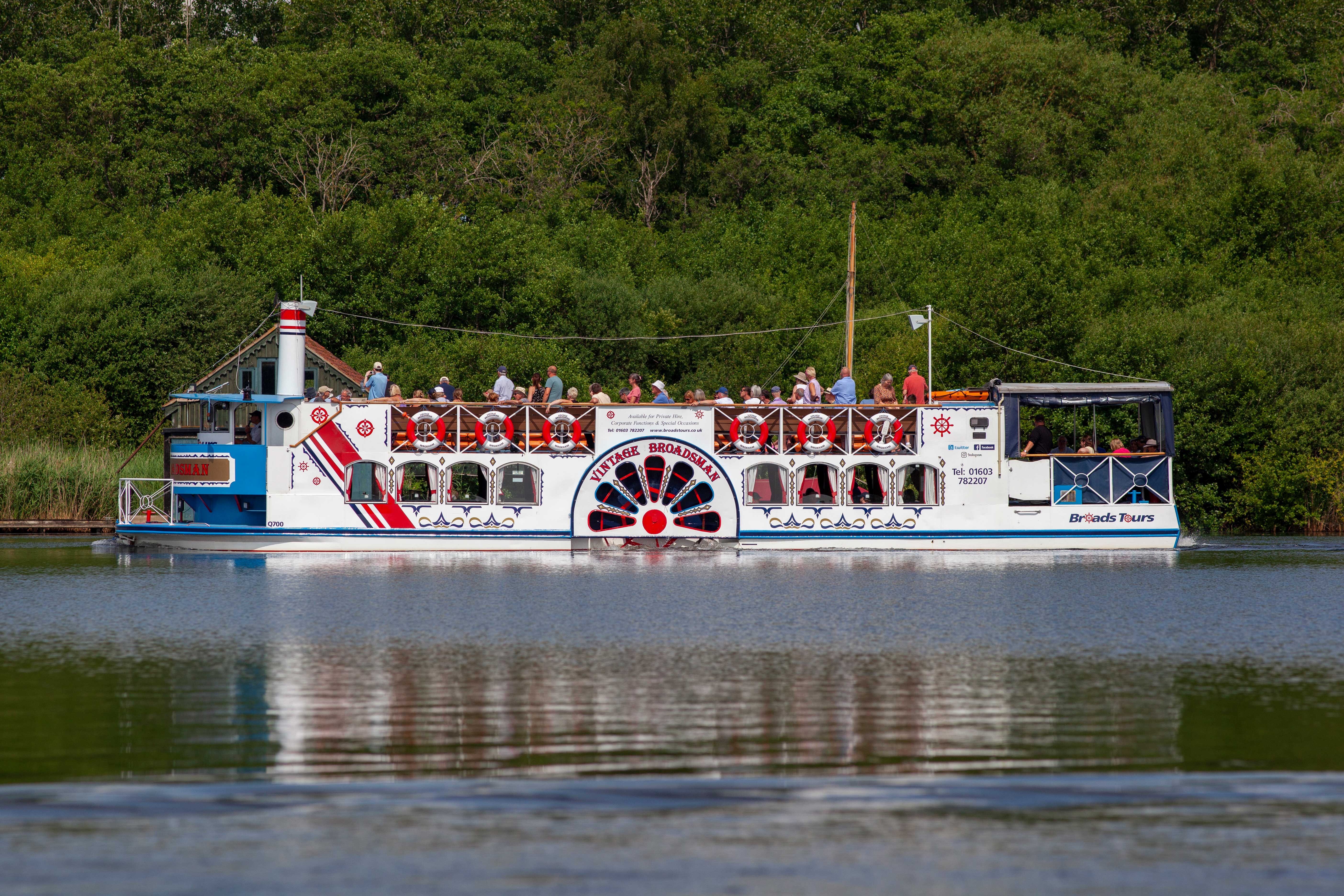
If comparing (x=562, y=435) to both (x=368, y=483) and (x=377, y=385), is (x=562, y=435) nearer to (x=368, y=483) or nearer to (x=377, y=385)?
(x=368, y=483)

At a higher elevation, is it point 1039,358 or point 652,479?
point 1039,358

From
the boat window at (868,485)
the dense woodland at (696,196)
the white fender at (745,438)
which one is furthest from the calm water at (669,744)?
the dense woodland at (696,196)

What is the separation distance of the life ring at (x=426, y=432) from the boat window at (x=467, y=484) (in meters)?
0.73

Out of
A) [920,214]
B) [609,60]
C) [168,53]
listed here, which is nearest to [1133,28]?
[920,214]

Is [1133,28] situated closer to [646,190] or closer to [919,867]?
[646,190]

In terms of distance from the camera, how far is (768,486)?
39875 millimetres

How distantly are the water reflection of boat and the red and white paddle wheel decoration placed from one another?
46 millimetres

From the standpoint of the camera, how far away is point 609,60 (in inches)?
3211

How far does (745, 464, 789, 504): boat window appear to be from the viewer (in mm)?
39281

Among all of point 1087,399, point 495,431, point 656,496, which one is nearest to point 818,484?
point 656,496

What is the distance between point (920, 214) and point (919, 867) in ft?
227

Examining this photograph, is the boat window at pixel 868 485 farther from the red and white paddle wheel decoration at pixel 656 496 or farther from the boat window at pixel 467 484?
the boat window at pixel 467 484

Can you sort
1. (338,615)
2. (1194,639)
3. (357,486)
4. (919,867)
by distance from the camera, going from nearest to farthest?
(919,867)
(1194,639)
(338,615)
(357,486)

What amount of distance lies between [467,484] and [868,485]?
43.1ft
